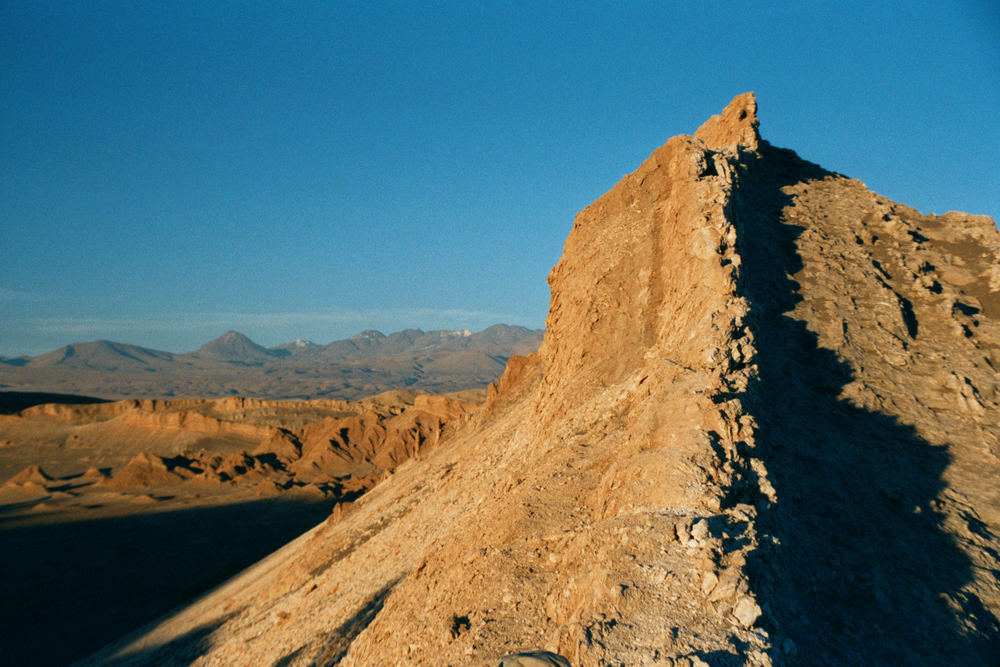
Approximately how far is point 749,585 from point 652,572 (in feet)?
2.55

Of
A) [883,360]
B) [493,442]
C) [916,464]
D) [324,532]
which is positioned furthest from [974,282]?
[324,532]

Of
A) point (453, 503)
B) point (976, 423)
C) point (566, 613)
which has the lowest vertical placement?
point (453, 503)

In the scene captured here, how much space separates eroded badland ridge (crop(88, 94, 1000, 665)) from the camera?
516 cm

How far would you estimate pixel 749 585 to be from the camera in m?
4.67

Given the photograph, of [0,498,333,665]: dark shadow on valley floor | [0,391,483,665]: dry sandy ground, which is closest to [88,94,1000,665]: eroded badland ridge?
[0,498,333,665]: dark shadow on valley floor

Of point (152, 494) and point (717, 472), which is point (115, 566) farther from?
point (717, 472)

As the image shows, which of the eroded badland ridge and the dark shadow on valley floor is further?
the dark shadow on valley floor

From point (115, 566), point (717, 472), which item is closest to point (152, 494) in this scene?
point (115, 566)

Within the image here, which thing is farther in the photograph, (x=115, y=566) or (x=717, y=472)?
(x=115, y=566)

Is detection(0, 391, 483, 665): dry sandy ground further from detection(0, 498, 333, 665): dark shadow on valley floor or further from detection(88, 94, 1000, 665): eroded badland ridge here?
detection(88, 94, 1000, 665): eroded badland ridge

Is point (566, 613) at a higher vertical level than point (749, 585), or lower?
lower

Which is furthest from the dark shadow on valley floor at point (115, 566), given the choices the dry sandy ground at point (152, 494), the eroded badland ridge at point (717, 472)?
the eroded badland ridge at point (717, 472)

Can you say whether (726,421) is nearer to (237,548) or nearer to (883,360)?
(883,360)

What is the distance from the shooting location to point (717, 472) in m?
5.78
